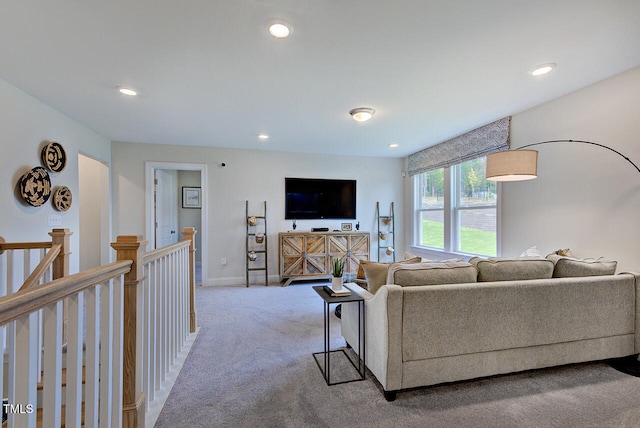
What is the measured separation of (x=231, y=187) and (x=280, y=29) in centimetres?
363

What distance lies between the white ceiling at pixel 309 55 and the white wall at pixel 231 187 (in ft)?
4.22

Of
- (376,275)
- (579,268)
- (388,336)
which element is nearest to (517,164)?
(579,268)

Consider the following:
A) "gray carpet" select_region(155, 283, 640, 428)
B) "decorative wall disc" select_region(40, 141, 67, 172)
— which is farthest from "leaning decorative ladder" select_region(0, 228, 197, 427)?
"decorative wall disc" select_region(40, 141, 67, 172)

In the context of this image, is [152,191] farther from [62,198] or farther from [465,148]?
[465,148]

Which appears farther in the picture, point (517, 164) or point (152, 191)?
point (152, 191)

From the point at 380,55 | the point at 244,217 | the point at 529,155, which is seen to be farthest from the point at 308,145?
the point at 529,155

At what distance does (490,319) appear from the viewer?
80.9 inches

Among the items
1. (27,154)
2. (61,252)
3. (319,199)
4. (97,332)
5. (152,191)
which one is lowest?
(97,332)

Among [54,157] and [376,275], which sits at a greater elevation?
[54,157]

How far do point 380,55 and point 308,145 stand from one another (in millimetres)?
2855

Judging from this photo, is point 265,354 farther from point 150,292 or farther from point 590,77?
point 590,77

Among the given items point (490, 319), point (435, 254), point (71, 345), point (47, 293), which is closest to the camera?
point (47, 293)

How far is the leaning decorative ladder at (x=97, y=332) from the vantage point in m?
0.91

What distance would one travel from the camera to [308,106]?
3.27 m
